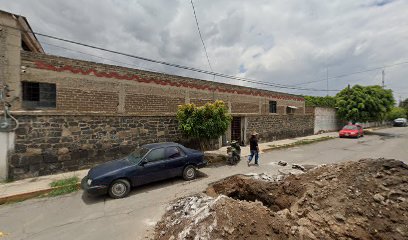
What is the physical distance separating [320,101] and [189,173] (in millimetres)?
23857

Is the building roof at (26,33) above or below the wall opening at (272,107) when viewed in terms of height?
above

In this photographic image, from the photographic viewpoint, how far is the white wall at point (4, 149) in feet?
23.5

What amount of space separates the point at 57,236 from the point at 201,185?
404 cm

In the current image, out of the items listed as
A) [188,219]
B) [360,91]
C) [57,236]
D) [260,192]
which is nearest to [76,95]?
[57,236]

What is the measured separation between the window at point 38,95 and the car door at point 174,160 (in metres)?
5.60

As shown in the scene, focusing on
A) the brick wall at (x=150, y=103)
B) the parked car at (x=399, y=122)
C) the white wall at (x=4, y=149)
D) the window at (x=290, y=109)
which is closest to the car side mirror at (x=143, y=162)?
the brick wall at (x=150, y=103)

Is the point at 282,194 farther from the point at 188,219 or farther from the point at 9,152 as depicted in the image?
the point at 9,152

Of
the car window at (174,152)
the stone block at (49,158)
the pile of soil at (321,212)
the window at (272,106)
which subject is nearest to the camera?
the pile of soil at (321,212)

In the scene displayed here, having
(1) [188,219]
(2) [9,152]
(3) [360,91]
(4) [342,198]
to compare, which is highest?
Answer: (3) [360,91]

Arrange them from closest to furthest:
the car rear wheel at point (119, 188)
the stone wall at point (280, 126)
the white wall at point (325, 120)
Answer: the car rear wheel at point (119, 188) < the stone wall at point (280, 126) < the white wall at point (325, 120)

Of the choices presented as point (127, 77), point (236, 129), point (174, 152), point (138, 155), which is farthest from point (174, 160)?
point (236, 129)

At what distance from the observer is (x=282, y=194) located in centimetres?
577

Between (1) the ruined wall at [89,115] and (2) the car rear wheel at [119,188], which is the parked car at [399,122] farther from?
(2) the car rear wheel at [119,188]

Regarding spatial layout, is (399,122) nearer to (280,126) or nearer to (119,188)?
(280,126)
